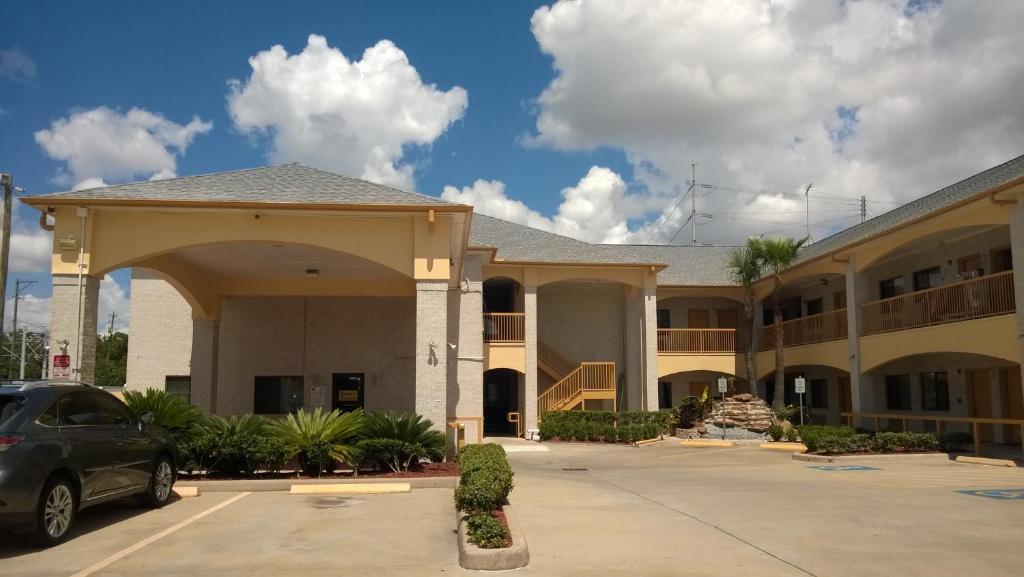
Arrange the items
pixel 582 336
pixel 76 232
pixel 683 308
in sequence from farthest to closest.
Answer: pixel 683 308, pixel 582 336, pixel 76 232

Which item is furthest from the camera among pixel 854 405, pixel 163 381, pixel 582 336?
pixel 582 336

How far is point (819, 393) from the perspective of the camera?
110 ft

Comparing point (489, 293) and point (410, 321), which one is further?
Result: point (489, 293)

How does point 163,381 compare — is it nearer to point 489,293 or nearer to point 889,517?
point 489,293

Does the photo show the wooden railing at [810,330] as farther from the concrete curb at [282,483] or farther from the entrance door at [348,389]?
the concrete curb at [282,483]

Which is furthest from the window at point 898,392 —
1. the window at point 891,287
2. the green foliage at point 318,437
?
the green foliage at point 318,437

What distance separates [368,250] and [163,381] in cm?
1621

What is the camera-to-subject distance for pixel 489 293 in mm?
34281

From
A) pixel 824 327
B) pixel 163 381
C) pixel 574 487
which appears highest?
pixel 824 327

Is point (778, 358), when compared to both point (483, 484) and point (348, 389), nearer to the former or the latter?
point (348, 389)

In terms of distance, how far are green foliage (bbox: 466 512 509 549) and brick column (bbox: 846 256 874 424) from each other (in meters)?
20.3

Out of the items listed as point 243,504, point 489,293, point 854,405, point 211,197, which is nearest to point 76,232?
point 211,197

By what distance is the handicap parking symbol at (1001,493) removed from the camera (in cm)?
1235

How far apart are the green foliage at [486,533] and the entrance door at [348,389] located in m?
18.3
